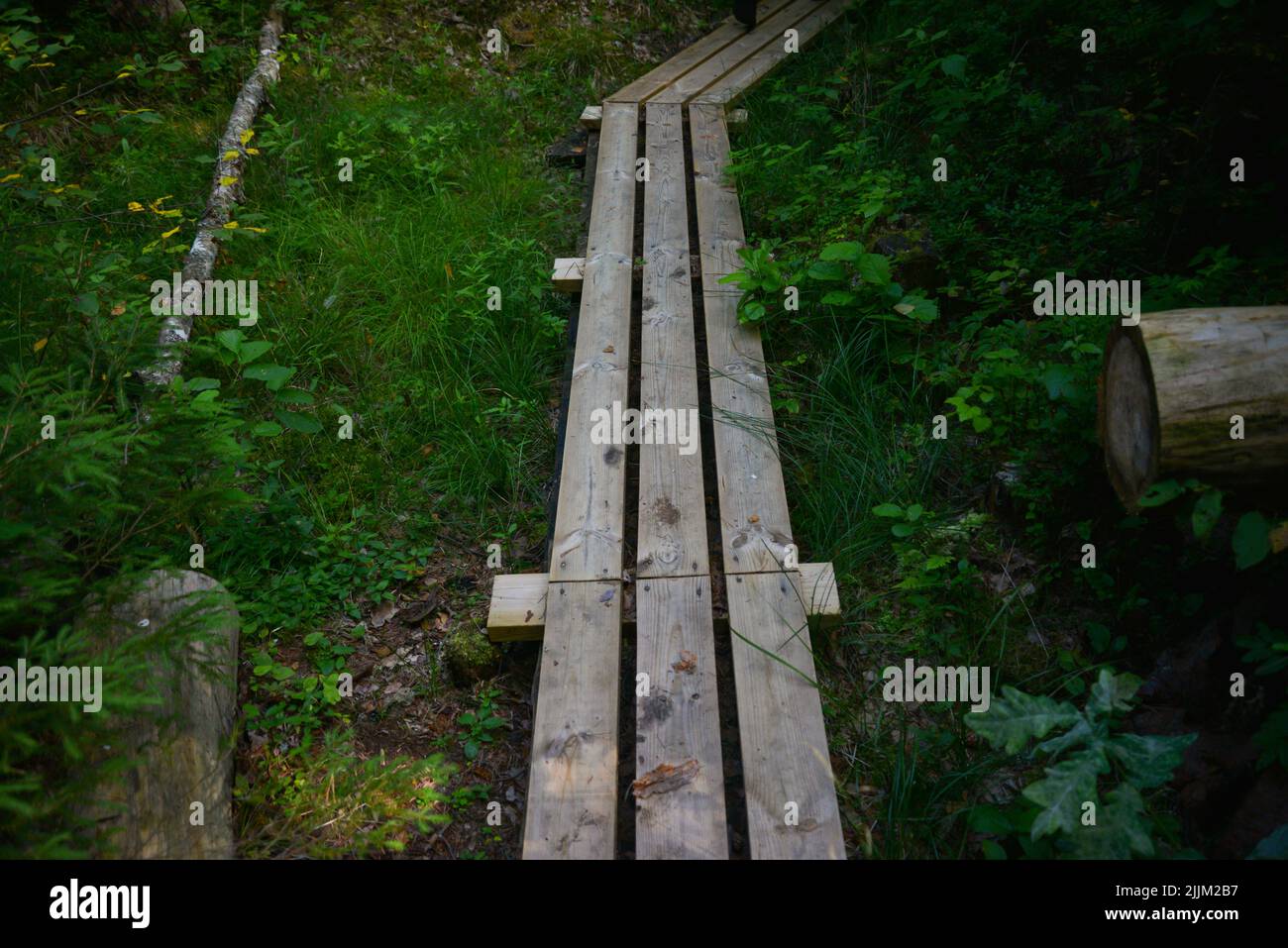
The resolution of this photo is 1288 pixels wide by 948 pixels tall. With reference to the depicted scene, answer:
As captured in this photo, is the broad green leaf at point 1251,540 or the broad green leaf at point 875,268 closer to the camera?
the broad green leaf at point 1251,540

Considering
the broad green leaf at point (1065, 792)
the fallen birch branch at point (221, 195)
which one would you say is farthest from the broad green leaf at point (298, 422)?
the broad green leaf at point (1065, 792)

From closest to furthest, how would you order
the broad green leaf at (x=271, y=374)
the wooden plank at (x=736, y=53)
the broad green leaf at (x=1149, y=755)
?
the broad green leaf at (x=1149, y=755), the broad green leaf at (x=271, y=374), the wooden plank at (x=736, y=53)

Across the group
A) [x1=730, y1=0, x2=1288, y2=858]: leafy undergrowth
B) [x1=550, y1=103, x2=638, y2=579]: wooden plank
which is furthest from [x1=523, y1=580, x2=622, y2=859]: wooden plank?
[x1=730, y1=0, x2=1288, y2=858]: leafy undergrowth

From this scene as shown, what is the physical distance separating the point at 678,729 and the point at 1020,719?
32.9 inches

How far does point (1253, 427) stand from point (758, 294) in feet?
6.48

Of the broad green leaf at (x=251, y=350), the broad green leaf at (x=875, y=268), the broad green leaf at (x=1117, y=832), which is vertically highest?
the broad green leaf at (x=875, y=268)

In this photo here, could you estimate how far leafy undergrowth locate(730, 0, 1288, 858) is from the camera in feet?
6.70

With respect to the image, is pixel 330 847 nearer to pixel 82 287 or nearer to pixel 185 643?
pixel 185 643

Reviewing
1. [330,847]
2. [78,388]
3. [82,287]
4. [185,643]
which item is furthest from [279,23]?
[330,847]

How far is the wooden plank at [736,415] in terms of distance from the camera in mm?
2701

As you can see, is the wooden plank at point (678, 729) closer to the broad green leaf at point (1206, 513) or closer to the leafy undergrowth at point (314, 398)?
the leafy undergrowth at point (314, 398)

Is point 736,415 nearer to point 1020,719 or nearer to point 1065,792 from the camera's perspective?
point 1020,719

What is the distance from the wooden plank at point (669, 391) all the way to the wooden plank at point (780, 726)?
22cm

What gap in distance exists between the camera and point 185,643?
2029 millimetres
